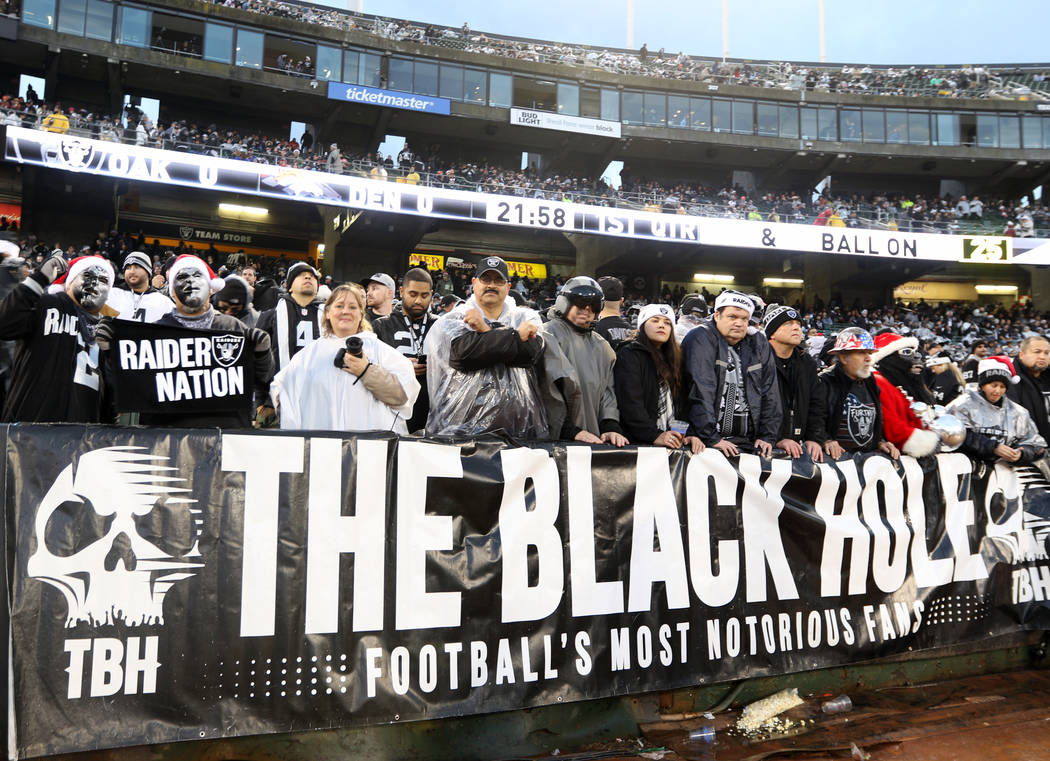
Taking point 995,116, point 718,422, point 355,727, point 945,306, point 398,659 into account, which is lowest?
point 355,727

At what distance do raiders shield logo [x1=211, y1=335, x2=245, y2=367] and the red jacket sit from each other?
391cm

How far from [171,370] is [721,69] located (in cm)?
3561

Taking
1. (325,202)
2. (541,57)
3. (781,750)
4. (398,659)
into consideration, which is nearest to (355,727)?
(398,659)

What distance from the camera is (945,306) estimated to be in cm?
3058

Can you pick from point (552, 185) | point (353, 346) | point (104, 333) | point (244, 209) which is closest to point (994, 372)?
point (353, 346)

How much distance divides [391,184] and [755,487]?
1981 centimetres

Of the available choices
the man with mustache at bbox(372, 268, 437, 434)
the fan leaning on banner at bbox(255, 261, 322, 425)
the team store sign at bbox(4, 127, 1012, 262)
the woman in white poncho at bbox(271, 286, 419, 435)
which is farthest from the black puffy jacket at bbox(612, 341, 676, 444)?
the team store sign at bbox(4, 127, 1012, 262)

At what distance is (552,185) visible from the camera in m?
26.9

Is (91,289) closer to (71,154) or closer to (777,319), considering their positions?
(777,319)

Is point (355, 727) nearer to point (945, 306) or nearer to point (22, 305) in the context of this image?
point (22, 305)

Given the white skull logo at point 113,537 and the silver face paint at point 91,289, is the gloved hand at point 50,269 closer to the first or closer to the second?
the silver face paint at point 91,289

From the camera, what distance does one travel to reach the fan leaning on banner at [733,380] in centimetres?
415

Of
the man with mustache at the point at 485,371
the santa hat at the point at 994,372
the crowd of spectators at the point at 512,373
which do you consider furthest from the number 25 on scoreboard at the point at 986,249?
the man with mustache at the point at 485,371

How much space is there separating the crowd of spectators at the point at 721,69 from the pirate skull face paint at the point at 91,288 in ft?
94.1
